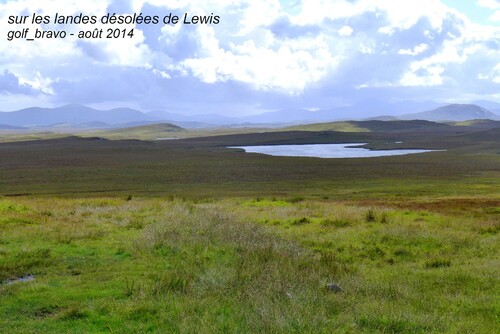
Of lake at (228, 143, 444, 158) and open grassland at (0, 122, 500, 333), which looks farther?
lake at (228, 143, 444, 158)

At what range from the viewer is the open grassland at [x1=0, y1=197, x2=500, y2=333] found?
9617 millimetres

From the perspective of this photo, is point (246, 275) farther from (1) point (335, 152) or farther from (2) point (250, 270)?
(1) point (335, 152)

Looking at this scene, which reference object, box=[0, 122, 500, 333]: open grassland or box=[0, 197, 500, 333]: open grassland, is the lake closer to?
box=[0, 122, 500, 333]: open grassland

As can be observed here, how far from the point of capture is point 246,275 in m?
12.3

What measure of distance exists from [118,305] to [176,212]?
15.3m

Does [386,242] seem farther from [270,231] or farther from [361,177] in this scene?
[361,177]

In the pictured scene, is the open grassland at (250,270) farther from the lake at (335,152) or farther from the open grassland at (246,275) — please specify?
the lake at (335,152)

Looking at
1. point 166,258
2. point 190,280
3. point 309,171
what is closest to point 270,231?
point 166,258

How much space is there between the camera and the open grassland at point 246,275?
9.62 m

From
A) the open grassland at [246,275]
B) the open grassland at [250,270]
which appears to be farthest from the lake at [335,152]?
the open grassland at [246,275]

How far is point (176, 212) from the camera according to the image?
2591cm

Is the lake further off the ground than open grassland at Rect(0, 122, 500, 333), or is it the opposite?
the lake

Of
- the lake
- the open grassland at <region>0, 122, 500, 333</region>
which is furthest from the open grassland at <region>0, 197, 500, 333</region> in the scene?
the lake

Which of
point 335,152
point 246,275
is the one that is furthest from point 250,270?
point 335,152
